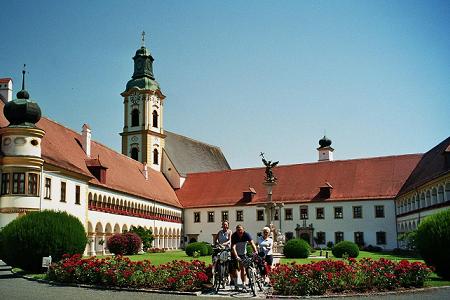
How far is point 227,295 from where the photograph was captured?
14664 mm

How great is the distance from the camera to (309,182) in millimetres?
60750

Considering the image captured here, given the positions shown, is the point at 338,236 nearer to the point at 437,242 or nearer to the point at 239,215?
the point at 239,215

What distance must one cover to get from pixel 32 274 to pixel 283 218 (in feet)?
133

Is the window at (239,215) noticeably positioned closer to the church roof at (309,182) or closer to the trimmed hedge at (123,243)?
the church roof at (309,182)

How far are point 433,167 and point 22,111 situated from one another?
3314 cm

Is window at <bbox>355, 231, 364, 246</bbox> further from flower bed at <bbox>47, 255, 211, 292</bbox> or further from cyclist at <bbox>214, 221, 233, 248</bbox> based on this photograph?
cyclist at <bbox>214, 221, 233, 248</bbox>

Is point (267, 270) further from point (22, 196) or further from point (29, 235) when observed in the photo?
point (22, 196)

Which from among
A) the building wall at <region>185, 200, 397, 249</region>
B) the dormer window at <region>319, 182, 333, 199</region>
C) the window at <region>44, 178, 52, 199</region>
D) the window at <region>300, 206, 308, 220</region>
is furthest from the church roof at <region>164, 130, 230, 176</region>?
the window at <region>44, 178, 52, 199</region>

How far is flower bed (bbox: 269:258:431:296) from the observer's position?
49.4ft

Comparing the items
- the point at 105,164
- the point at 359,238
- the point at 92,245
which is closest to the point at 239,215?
the point at 359,238

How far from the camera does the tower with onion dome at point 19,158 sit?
30.8m

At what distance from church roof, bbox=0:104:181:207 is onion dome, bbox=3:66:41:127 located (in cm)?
166

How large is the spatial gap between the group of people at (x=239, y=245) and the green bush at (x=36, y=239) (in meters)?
9.12

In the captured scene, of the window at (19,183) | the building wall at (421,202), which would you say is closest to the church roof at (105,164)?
the window at (19,183)
